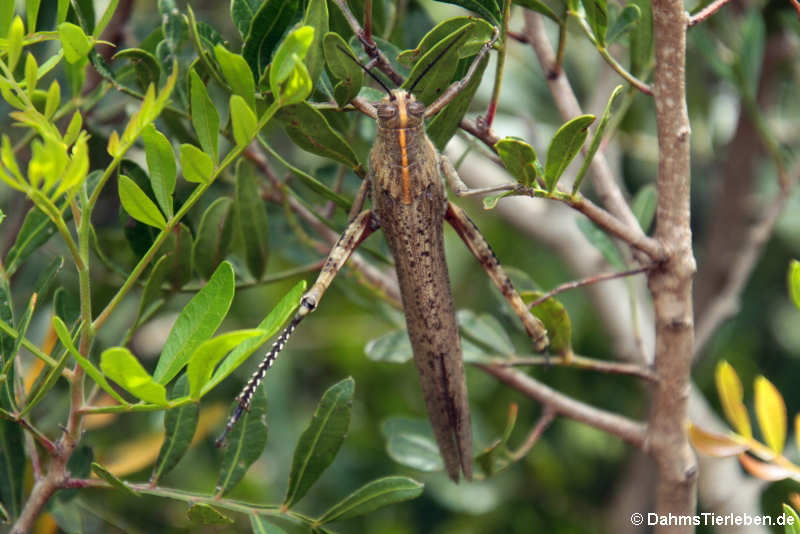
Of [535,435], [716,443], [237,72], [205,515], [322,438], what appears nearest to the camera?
[237,72]

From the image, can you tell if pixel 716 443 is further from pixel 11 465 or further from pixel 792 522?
pixel 11 465

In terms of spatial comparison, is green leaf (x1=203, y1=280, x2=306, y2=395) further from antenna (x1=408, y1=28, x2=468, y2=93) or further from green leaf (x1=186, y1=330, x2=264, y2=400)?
antenna (x1=408, y1=28, x2=468, y2=93)

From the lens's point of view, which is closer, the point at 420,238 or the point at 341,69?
the point at 341,69

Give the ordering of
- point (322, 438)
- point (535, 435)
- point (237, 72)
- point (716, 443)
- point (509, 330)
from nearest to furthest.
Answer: point (237, 72) < point (322, 438) < point (716, 443) < point (535, 435) < point (509, 330)

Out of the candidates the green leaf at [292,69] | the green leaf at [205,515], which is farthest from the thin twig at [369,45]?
the green leaf at [205,515]

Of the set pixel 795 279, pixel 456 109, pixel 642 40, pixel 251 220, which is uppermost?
pixel 642 40

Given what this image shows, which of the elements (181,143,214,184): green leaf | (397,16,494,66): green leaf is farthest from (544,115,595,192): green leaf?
(181,143,214,184): green leaf

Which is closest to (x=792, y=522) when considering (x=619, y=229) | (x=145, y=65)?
(x=619, y=229)
